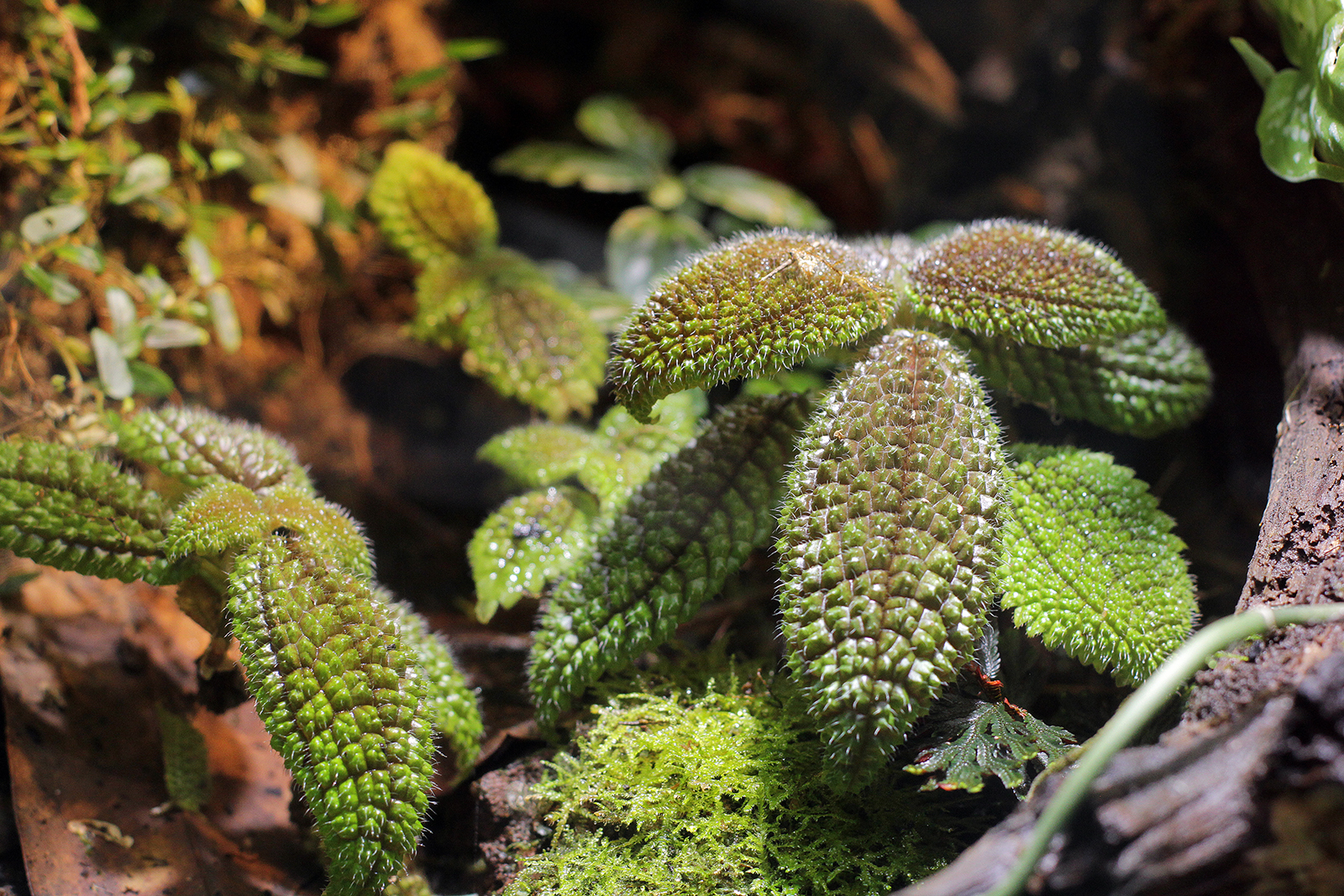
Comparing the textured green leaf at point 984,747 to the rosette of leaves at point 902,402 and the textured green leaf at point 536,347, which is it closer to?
the rosette of leaves at point 902,402

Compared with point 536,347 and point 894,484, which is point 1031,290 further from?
point 536,347

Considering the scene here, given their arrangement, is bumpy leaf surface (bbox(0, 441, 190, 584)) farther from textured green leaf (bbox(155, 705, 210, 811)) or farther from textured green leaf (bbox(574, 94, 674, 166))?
textured green leaf (bbox(574, 94, 674, 166))

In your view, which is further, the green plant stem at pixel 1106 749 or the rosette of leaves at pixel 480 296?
the rosette of leaves at pixel 480 296

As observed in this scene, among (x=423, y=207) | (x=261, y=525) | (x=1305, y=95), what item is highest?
(x=1305, y=95)

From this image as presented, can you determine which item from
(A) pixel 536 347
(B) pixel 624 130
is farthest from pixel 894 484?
(B) pixel 624 130

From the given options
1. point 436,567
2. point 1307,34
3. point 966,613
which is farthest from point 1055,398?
point 436,567

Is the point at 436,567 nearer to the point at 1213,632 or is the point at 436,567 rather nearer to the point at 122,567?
the point at 122,567

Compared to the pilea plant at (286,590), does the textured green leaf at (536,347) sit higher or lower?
higher

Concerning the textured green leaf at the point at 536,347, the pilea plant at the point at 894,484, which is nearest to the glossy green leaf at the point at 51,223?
the textured green leaf at the point at 536,347
